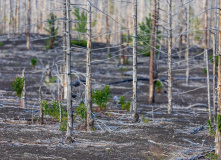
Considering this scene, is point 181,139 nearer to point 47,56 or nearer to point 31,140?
point 31,140

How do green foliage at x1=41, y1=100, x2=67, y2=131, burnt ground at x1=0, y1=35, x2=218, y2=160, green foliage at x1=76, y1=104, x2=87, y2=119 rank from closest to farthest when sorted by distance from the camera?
1. burnt ground at x1=0, y1=35, x2=218, y2=160
2. green foliage at x1=41, y1=100, x2=67, y2=131
3. green foliage at x1=76, y1=104, x2=87, y2=119

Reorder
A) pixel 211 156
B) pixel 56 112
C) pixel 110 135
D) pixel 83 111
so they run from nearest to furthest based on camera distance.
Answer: pixel 211 156 < pixel 110 135 < pixel 83 111 < pixel 56 112

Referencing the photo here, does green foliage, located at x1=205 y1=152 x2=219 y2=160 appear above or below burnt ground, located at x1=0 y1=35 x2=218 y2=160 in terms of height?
below

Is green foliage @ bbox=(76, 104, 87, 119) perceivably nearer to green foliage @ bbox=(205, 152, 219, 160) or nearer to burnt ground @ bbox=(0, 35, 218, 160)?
burnt ground @ bbox=(0, 35, 218, 160)

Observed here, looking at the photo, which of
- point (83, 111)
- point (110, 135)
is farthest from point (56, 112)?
point (110, 135)

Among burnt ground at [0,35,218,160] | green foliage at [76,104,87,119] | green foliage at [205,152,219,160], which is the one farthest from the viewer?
green foliage at [76,104,87,119]

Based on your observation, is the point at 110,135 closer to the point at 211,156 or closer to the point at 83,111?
the point at 83,111

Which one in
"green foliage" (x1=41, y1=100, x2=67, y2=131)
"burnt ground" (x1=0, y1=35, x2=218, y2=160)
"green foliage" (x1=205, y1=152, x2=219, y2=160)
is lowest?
"green foliage" (x1=205, y1=152, x2=219, y2=160)

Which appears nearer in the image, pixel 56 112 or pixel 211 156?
pixel 211 156

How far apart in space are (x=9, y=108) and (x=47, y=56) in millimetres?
16713

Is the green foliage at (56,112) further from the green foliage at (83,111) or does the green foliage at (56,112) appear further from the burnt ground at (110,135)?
the green foliage at (83,111)

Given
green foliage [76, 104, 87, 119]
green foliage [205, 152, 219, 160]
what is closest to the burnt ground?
green foliage [205, 152, 219, 160]

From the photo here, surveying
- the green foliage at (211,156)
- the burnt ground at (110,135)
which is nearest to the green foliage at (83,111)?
the burnt ground at (110,135)

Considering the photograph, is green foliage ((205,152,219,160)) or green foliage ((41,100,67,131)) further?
green foliage ((41,100,67,131))
